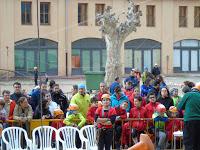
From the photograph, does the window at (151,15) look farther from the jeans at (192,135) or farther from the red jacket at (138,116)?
the jeans at (192,135)

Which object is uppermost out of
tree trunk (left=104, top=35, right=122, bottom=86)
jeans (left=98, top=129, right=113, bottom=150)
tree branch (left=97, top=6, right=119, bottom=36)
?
tree branch (left=97, top=6, right=119, bottom=36)

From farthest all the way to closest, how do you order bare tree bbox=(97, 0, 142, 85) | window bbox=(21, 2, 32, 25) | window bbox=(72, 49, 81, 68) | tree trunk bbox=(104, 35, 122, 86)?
window bbox=(72, 49, 81, 68) < window bbox=(21, 2, 32, 25) < tree trunk bbox=(104, 35, 122, 86) < bare tree bbox=(97, 0, 142, 85)

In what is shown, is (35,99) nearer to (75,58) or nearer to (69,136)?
(69,136)

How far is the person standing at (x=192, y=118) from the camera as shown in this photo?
11883mm

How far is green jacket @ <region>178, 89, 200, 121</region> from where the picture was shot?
38.8 feet

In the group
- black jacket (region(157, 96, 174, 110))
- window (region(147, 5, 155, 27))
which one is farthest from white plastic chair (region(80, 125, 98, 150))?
window (region(147, 5, 155, 27))

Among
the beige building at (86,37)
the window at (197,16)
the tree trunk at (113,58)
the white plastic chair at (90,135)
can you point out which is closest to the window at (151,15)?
the beige building at (86,37)

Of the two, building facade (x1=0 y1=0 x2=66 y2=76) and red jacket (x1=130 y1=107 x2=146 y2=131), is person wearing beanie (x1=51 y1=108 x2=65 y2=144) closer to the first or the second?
red jacket (x1=130 y1=107 x2=146 y2=131)

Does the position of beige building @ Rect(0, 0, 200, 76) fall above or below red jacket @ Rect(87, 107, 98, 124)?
above

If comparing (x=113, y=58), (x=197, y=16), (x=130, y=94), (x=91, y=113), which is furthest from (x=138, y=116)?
(x=197, y=16)

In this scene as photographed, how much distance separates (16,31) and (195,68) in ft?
56.6

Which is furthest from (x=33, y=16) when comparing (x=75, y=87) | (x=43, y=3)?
(x=75, y=87)

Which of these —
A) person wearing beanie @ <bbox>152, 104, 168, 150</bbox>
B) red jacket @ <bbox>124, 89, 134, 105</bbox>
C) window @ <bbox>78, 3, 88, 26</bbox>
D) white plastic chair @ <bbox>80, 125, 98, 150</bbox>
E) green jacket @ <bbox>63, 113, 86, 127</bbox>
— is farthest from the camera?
window @ <bbox>78, 3, 88, 26</bbox>

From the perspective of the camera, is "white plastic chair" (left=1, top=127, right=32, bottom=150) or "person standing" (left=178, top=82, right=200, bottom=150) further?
"white plastic chair" (left=1, top=127, right=32, bottom=150)
